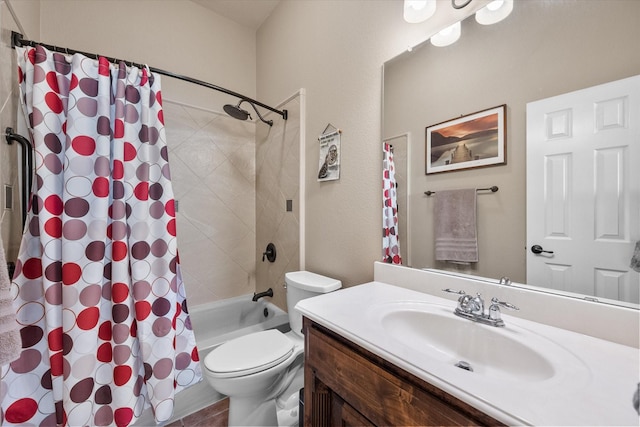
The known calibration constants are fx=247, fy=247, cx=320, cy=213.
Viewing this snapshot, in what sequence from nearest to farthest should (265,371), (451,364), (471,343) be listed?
1. (451,364)
2. (471,343)
3. (265,371)

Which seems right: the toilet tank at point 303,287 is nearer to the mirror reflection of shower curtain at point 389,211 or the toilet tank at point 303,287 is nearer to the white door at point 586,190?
the mirror reflection of shower curtain at point 389,211

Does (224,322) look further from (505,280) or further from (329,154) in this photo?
(505,280)

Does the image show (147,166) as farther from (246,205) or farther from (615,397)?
(615,397)

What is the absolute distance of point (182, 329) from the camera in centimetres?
126

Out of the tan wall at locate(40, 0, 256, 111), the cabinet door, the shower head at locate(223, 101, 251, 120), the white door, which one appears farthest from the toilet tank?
the tan wall at locate(40, 0, 256, 111)

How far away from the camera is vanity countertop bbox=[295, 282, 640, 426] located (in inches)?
15.9

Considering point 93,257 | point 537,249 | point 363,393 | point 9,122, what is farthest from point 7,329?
point 537,249

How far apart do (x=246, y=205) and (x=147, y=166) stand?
3.64 feet

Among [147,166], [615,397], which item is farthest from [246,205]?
[615,397]

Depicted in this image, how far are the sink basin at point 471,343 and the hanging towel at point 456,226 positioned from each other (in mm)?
224

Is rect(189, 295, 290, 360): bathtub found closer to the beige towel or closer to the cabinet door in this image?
the cabinet door

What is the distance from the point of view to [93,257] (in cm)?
104

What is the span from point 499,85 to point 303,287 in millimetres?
1221

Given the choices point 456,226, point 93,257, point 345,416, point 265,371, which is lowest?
point 265,371
